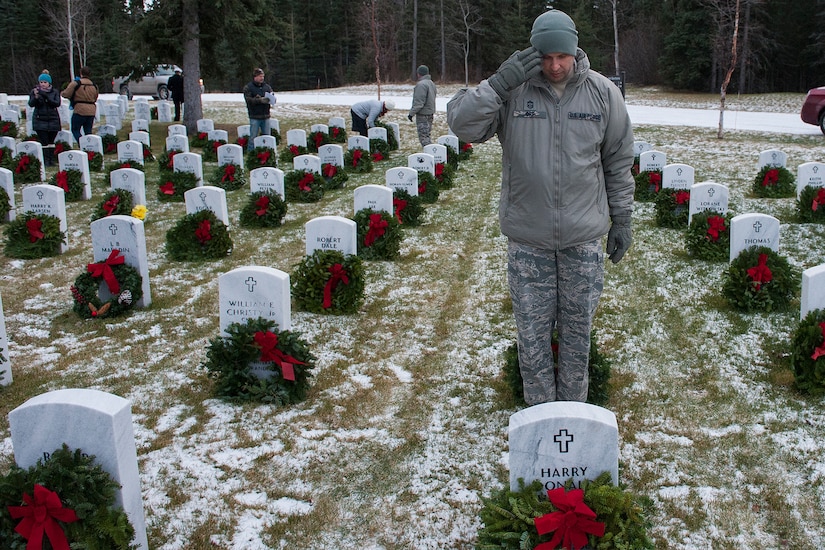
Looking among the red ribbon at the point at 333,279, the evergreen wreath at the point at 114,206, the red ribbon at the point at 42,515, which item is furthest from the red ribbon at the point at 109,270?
the red ribbon at the point at 42,515

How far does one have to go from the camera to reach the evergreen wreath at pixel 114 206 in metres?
10.9

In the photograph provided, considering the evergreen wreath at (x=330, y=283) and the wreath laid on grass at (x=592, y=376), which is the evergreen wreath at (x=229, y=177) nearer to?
the evergreen wreath at (x=330, y=283)

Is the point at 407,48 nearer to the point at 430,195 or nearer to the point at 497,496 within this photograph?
the point at 430,195

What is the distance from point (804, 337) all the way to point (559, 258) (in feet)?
7.26

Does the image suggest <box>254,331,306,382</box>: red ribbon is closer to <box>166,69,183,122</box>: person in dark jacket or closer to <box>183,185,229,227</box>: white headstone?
<box>183,185,229,227</box>: white headstone

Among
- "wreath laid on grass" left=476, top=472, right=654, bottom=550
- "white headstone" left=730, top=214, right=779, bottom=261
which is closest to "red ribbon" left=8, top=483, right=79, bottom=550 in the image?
"wreath laid on grass" left=476, top=472, right=654, bottom=550

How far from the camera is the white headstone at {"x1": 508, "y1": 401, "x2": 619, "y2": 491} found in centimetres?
328

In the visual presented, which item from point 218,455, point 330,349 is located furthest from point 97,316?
point 218,455

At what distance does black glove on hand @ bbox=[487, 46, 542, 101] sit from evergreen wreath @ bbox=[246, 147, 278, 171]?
1258cm

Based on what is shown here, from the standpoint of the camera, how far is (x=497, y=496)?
3.46 m

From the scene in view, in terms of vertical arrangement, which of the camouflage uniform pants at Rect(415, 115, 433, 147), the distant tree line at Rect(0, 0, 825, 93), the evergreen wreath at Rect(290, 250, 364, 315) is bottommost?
the evergreen wreath at Rect(290, 250, 364, 315)

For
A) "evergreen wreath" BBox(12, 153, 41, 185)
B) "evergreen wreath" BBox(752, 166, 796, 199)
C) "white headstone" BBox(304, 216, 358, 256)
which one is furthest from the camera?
"evergreen wreath" BBox(12, 153, 41, 185)

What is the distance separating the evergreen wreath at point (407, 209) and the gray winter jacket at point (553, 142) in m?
6.78

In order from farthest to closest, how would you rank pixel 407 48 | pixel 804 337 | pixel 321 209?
pixel 407 48 < pixel 321 209 < pixel 804 337
